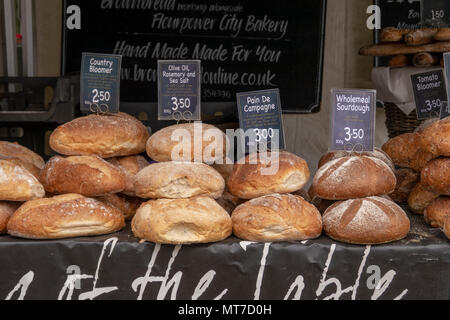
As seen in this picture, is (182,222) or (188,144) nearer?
(182,222)

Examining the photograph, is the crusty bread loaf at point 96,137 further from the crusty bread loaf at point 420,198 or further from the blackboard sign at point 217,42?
the blackboard sign at point 217,42

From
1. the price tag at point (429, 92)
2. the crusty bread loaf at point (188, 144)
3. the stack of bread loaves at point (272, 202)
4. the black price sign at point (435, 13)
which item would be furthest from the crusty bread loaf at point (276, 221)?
the black price sign at point (435, 13)

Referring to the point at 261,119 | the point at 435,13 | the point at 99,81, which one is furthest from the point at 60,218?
the point at 435,13

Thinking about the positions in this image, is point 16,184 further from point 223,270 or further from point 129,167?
point 223,270

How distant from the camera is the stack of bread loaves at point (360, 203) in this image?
1.90 m

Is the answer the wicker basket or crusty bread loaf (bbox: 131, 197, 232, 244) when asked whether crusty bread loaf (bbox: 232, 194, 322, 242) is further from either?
the wicker basket

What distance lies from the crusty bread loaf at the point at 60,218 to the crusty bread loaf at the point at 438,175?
1265 mm

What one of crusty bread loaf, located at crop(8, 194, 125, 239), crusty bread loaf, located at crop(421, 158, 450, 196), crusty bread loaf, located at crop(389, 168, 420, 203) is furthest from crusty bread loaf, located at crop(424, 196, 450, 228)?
crusty bread loaf, located at crop(8, 194, 125, 239)

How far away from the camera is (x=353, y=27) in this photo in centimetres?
397

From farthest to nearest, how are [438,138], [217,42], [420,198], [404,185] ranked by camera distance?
[217,42], [404,185], [420,198], [438,138]

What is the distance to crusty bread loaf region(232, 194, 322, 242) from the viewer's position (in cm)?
190

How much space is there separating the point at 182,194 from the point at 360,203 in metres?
0.66

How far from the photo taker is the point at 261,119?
2250 mm
